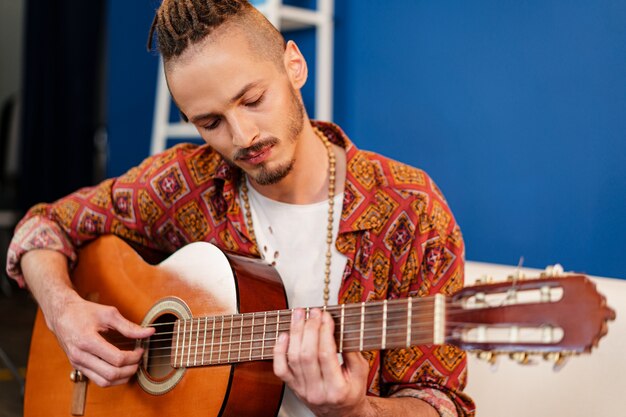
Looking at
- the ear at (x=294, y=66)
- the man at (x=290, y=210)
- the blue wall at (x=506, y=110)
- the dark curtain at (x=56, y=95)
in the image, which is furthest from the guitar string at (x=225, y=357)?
the dark curtain at (x=56, y=95)

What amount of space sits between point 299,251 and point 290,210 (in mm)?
87

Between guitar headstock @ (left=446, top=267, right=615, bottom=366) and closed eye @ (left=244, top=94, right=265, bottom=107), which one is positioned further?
closed eye @ (left=244, top=94, right=265, bottom=107)

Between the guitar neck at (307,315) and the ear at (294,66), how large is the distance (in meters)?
0.48

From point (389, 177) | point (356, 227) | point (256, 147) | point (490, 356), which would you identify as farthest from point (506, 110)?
point (490, 356)

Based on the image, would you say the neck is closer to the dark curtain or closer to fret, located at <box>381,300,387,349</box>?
fret, located at <box>381,300,387,349</box>

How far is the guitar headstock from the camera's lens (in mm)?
895

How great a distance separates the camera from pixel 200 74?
1.41m

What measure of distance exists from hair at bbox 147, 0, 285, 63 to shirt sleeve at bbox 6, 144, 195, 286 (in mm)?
338

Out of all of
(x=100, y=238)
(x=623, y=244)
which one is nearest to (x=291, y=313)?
(x=100, y=238)

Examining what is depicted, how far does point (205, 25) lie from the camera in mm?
1433

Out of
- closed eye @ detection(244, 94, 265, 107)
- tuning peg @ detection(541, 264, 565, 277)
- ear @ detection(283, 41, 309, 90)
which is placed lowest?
tuning peg @ detection(541, 264, 565, 277)

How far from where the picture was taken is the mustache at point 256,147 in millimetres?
1398

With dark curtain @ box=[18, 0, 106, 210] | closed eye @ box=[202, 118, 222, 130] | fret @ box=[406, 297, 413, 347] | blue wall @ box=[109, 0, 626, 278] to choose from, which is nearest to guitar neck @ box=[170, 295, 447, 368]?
fret @ box=[406, 297, 413, 347]

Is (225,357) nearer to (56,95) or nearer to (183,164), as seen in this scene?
(183,164)
